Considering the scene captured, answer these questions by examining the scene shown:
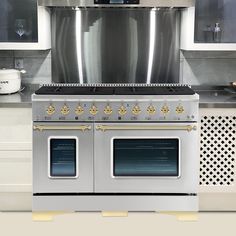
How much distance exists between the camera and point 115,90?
394 cm

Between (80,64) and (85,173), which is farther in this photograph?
(80,64)

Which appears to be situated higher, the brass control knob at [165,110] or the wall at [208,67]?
the wall at [208,67]

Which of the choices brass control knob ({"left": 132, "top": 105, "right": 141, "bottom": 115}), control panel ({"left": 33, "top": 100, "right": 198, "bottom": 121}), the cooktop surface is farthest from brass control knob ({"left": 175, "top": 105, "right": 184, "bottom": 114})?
brass control knob ({"left": 132, "top": 105, "right": 141, "bottom": 115})

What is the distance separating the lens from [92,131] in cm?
372

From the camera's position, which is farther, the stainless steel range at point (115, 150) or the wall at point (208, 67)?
the wall at point (208, 67)

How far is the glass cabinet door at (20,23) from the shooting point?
161 inches

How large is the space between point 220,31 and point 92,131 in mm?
1290

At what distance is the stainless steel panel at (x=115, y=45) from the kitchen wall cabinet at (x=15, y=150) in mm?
752

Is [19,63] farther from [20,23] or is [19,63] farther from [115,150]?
[115,150]

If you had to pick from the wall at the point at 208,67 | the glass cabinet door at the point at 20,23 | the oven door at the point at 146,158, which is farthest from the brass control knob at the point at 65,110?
the wall at the point at 208,67

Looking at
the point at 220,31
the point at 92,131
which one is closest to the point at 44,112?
the point at 92,131
